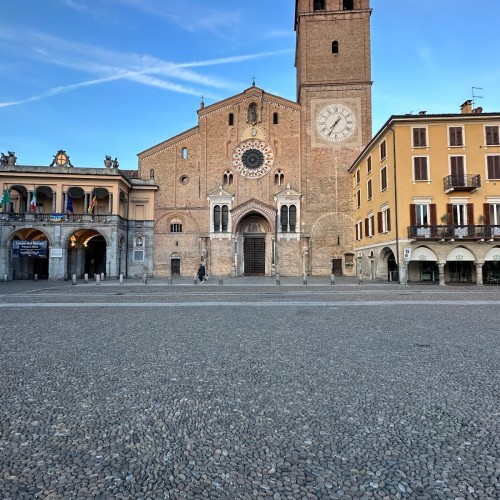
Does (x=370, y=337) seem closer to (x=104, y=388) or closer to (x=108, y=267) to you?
(x=104, y=388)

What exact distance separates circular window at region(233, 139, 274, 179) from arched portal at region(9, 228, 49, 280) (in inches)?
742

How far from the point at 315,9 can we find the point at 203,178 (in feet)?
68.8

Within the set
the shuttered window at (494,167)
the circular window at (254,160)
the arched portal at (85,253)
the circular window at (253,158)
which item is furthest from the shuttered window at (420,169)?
the arched portal at (85,253)

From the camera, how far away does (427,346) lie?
20.2 ft

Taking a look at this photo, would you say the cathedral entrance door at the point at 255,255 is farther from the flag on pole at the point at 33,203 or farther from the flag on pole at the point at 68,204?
the flag on pole at the point at 33,203

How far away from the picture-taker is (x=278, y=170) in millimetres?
34438

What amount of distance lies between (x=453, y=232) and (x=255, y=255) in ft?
58.5

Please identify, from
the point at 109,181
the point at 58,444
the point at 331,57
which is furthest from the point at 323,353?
the point at 331,57

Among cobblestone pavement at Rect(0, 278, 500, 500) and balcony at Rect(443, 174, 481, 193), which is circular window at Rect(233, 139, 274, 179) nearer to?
balcony at Rect(443, 174, 481, 193)

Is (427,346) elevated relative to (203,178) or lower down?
lower down

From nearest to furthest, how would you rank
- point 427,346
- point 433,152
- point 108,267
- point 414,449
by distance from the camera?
point 414,449 < point 427,346 < point 433,152 < point 108,267

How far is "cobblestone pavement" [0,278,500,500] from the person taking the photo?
92.2 inches

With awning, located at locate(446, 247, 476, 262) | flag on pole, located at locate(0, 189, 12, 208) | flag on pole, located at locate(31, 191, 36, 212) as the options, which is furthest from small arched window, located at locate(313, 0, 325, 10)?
flag on pole, located at locate(0, 189, 12, 208)

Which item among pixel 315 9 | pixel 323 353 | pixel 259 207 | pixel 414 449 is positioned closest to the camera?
pixel 414 449
